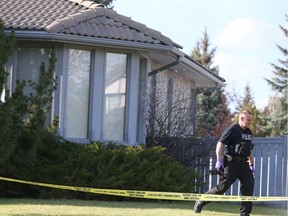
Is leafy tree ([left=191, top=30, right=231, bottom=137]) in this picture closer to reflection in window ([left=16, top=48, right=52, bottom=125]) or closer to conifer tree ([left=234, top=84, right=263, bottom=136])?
conifer tree ([left=234, top=84, right=263, bottom=136])

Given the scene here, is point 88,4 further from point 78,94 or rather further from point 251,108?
point 251,108

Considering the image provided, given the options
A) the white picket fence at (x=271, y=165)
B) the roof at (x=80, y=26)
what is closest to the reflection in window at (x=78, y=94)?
the roof at (x=80, y=26)

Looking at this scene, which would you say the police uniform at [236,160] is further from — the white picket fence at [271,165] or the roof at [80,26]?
the white picket fence at [271,165]

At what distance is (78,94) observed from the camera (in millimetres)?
16094

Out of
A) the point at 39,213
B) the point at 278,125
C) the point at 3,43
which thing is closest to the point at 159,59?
the point at 3,43

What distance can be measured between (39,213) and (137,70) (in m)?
6.37

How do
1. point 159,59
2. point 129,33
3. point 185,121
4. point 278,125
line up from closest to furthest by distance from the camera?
1. point 129,33
2. point 185,121
3. point 159,59
4. point 278,125

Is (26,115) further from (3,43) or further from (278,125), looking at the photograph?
(278,125)

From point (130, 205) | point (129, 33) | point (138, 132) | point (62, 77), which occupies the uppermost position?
point (129, 33)

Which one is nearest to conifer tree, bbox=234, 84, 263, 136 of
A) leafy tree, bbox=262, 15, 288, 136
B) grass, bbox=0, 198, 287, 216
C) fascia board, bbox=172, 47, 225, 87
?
leafy tree, bbox=262, 15, 288, 136

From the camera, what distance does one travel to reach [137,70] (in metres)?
16.8

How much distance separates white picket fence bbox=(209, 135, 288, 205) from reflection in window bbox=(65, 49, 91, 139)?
411cm

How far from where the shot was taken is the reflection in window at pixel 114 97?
16.4 meters

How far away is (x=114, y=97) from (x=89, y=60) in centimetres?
103
